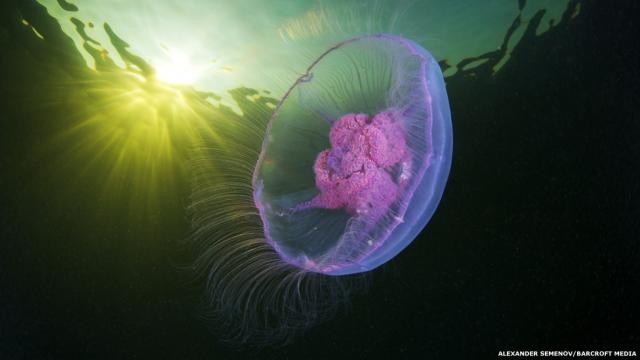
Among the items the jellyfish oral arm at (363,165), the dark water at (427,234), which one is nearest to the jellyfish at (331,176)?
the jellyfish oral arm at (363,165)

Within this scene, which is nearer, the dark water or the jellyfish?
the jellyfish

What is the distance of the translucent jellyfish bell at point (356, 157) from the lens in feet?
11.3

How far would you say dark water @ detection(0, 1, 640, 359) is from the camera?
806 centimetres

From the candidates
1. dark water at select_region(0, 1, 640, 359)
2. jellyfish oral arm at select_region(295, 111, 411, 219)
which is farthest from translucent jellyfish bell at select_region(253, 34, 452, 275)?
dark water at select_region(0, 1, 640, 359)

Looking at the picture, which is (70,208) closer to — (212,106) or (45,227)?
(45,227)

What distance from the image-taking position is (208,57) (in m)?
6.43

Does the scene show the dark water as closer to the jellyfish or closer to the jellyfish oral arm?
the jellyfish

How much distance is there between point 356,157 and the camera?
3.67 meters

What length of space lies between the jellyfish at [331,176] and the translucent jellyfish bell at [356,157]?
1 centimetres

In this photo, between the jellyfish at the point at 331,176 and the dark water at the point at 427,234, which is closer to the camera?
the jellyfish at the point at 331,176

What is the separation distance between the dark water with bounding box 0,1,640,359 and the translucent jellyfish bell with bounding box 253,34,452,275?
4090 millimetres

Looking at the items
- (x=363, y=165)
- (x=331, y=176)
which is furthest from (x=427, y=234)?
(x=363, y=165)

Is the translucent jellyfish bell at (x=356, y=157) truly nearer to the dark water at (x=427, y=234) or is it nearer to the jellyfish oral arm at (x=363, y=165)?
the jellyfish oral arm at (x=363, y=165)

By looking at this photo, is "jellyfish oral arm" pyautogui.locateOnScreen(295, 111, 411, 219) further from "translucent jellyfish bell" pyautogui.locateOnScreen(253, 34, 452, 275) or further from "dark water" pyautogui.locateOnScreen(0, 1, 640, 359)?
"dark water" pyautogui.locateOnScreen(0, 1, 640, 359)
